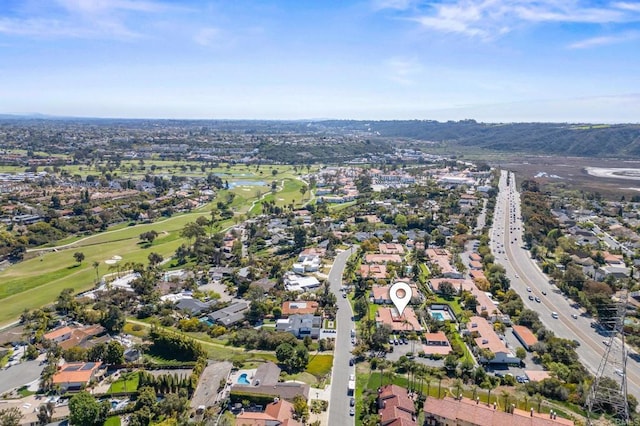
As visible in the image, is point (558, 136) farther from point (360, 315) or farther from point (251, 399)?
point (251, 399)

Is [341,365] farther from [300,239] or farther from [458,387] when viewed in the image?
[300,239]

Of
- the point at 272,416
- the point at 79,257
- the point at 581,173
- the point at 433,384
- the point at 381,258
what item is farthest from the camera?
the point at 581,173

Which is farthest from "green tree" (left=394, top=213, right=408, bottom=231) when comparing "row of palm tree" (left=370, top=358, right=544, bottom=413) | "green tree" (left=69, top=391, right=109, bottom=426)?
"green tree" (left=69, top=391, right=109, bottom=426)

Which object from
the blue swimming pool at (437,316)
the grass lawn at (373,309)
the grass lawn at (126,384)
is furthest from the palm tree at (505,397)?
the grass lawn at (126,384)

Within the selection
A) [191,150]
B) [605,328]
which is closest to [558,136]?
[191,150]

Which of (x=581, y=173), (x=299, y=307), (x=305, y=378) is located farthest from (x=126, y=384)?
(x=581, y=173)

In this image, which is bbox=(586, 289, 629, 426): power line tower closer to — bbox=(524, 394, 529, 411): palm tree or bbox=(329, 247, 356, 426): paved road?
bbox=(524, 394, 529, 411): palm tree
